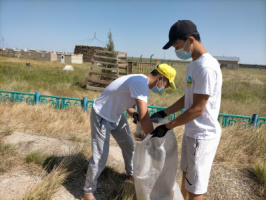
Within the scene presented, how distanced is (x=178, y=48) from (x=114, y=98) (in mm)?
802

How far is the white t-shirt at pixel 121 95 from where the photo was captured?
2127 millimetres

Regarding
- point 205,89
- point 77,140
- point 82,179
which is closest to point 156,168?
point 205,89

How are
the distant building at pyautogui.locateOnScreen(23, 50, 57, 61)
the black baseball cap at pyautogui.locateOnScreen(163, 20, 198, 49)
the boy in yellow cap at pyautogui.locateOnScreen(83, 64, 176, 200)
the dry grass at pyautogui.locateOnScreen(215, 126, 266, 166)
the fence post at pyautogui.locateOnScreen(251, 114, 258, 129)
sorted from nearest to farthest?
the black baseball cap at pyautogui.locateOnScreen(163, 20, 198, 49) → the boy in yellow cap at pyautogui.locateOnScreen(83, 64, 176, 200) → the dry grass at pyautogui.locateOnScreen(215, 126, 266, 166) → the fence post at pyautogui.locateOnScreen(251, 114, 258, 129) → the distant building at pyautogui.locateOnScreen(23, 50, 57, 61)

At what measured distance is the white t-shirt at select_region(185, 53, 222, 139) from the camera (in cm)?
174

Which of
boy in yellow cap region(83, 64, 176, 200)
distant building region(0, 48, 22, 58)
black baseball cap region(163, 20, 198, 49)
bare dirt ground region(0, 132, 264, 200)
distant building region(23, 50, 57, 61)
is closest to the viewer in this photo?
black baseball cap region(163, 20, 198, 49)

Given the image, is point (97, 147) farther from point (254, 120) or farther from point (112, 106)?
point (254, 120)

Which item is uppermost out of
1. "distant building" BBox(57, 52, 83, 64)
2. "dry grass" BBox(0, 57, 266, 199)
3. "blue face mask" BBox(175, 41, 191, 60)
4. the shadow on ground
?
"distant building" BBox(57, 52, 83, 64)

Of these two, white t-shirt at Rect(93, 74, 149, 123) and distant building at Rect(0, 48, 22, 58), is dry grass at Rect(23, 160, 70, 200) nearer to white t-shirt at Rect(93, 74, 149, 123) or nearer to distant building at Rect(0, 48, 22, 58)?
white t-shirt at Rect(93, 74, 149, 123)

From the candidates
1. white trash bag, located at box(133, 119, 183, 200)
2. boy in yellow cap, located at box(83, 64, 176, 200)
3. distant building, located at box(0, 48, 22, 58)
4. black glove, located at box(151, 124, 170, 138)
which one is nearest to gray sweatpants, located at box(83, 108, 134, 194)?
boy in yellow cap, located at box(83, 64, 176, 200)

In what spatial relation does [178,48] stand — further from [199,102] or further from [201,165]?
[201,165]

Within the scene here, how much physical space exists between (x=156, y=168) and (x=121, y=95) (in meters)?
0.77

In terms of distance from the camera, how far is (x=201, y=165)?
194 cm

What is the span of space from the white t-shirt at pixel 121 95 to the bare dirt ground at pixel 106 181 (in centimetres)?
96

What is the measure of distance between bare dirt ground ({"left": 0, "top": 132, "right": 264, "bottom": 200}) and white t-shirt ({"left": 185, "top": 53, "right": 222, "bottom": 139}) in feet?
4.02
